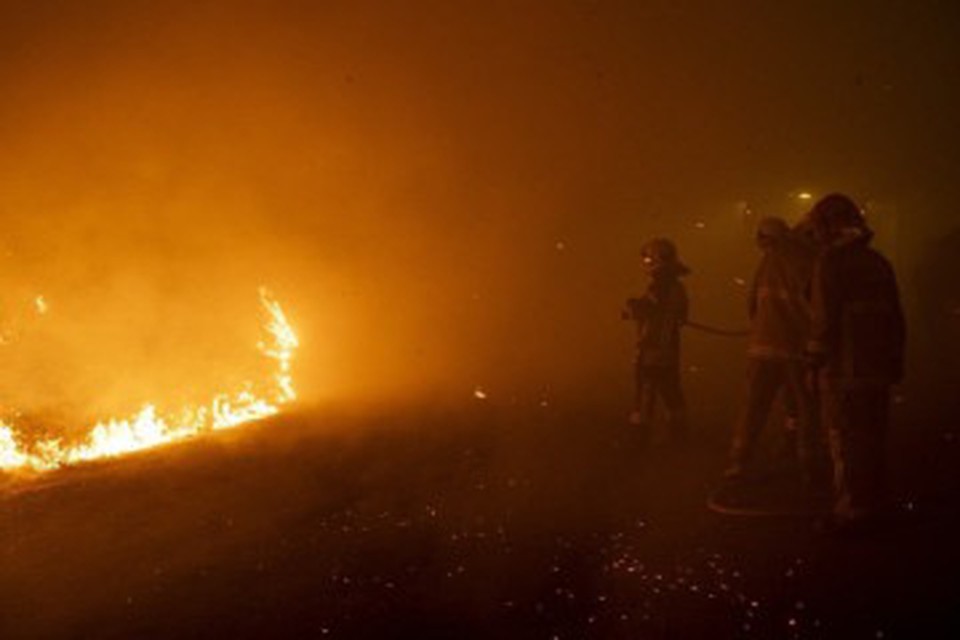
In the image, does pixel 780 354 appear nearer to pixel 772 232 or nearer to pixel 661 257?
pixel 772 232

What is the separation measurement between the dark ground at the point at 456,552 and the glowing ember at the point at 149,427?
720 mm

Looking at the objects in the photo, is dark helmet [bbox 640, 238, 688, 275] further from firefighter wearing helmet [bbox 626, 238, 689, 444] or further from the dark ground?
the dark ground

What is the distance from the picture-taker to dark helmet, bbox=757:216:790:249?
21.0ft

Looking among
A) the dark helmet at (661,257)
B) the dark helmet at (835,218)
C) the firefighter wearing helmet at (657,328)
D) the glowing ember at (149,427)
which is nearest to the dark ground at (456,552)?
the firefighter wearing helmet at (657,328)

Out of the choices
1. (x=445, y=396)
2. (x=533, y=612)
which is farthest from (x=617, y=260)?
(x=533, y=612)

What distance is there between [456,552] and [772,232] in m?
3.60

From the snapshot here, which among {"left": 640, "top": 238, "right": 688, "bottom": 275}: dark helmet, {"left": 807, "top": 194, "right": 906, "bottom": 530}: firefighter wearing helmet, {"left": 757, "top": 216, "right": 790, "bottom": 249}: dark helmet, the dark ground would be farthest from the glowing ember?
{"left": 807, "top": 194, "right": 906, "bottom": 530}: firefighter wearing helmet

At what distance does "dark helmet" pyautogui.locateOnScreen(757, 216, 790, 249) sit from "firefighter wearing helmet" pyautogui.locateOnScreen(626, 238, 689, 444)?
1.44m

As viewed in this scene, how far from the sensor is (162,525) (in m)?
6.22

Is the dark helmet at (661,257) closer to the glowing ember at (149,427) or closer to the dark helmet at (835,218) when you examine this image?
the dark helmet at (835,218)

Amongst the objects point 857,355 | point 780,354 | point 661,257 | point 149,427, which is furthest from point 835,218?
point 149,427

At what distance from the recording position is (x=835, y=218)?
17.8 feet

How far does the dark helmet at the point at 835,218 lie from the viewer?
5387 mm

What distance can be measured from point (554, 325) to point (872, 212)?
83.6ft
